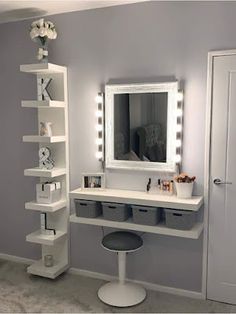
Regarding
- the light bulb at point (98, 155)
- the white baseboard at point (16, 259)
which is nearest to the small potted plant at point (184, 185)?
the light bulb at point (98, 155)

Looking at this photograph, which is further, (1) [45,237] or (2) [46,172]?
(1) [45,237]

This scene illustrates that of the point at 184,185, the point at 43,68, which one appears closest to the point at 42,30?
the point at 43,68

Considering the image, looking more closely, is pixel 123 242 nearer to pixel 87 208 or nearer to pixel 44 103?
pixel 87 208

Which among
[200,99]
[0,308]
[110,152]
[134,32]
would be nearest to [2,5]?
[134,32]

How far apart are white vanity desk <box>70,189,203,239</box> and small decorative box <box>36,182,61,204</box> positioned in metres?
0.24

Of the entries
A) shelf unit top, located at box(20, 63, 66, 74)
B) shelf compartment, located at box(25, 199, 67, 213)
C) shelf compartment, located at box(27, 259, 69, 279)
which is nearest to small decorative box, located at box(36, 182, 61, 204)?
shelf compartment, located at box(25, 199, 67, 213)

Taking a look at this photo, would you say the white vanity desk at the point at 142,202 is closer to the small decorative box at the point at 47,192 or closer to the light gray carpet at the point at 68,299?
the small decorative box at the point at 47,192

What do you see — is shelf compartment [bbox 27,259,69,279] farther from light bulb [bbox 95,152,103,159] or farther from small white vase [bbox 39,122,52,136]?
small white vase [bbox 39,122,52,136]

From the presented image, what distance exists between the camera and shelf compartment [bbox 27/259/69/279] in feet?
10.1

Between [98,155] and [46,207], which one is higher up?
[98,155]

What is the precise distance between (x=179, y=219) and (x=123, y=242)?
18.8 inches

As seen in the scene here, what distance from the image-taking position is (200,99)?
8.71 ft

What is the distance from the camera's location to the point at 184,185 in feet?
8.61

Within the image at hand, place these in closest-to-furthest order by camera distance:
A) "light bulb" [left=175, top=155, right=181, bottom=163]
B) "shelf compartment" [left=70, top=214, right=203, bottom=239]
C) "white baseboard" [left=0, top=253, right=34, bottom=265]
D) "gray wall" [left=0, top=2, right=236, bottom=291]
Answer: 1. "shelf compartment" [left=70, top=214, right=203, bottom=239]
2. "gray wall" [left=0, top=2, right=236, bottom=291]
3. "light bulb" [left=175, top=155, right=181, bottom=163]
4. "white baseboard" [left=0, top=253, right=34, bottom=265]
